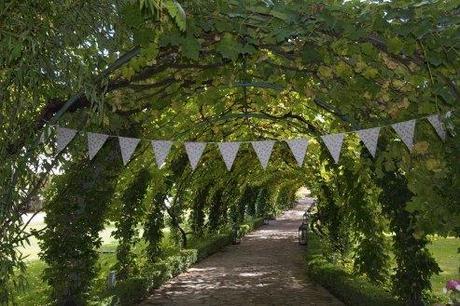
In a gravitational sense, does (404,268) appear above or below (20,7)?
below

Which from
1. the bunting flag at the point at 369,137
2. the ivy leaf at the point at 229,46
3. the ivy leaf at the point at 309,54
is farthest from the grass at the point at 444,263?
the ivy leaf at the point at 229,46

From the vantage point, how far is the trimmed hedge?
9.12 metres

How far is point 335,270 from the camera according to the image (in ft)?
37.8

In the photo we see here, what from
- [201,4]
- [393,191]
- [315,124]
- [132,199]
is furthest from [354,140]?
[201,4]

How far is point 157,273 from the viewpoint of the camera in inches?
453

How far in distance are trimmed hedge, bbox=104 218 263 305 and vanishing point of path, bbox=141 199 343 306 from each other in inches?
8.7

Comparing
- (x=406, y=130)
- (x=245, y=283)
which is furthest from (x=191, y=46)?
(x=245, y=283)

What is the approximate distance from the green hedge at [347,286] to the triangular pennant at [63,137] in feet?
20.5

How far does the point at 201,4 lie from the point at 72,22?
1.06 meters

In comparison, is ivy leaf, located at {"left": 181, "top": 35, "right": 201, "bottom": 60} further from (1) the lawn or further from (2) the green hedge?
(2) the green hedge

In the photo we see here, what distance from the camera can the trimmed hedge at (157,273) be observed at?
9125 millimetres

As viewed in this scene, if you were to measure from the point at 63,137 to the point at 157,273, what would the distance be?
24.9ft

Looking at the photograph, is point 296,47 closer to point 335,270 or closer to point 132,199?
point 132,199

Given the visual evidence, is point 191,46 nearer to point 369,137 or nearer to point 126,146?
point 126,146
